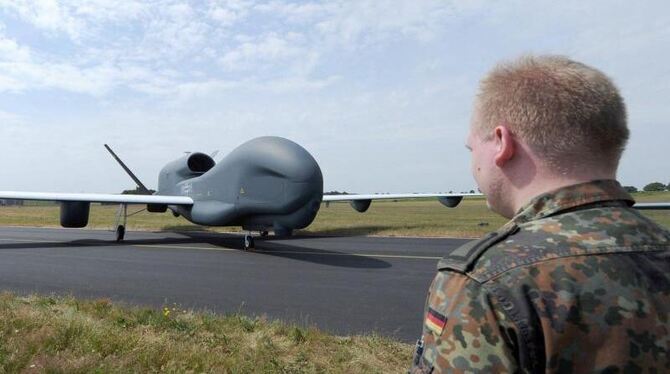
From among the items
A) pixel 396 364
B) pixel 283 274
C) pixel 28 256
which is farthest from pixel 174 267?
pixel 396 364

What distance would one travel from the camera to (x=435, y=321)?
1269 mm

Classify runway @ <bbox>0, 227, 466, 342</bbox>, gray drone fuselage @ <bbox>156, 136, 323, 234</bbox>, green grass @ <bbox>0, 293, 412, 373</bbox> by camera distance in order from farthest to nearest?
gray drone fuselage @ <bbox>156, 136, 323, 234</bbox>
runway @ <bbox>0, 227, 466, 342</bbox>
green grass @ <bbox>0, 293, 412, 373</bbox>

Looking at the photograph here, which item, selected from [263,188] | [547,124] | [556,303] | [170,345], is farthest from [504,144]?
[263,188]

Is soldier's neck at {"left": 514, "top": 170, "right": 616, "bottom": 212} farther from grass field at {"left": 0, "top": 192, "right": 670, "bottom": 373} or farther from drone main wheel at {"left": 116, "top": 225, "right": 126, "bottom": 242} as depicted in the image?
drone main wheel at {"left": 116, "top": 225, "right": 126, "bottom": 242}

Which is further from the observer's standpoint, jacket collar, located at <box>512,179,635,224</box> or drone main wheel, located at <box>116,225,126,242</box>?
drone main wheel, located at <box>116,225,126,242</box>

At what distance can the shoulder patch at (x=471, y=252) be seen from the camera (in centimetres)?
125

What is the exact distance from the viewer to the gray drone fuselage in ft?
46.0

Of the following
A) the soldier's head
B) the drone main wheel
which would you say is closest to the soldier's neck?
the soldier's head

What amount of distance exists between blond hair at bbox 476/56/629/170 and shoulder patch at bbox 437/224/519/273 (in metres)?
0.22

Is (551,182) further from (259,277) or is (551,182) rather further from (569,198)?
(259,277)

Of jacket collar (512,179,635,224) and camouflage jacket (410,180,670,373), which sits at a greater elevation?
jacket collar (512,179,635,224)

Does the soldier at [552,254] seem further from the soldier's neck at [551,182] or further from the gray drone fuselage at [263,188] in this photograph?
the gray drone fuselage at [263,188]

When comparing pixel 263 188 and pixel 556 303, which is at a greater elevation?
pixel 263 188

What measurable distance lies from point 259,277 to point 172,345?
557 cm
